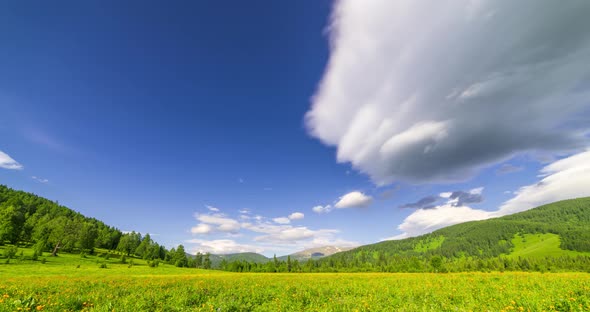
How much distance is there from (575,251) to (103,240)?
357202mm

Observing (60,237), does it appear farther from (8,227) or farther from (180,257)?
(180,257)

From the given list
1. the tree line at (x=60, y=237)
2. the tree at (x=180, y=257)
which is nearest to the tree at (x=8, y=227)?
the tree line at (x=60, y=237)

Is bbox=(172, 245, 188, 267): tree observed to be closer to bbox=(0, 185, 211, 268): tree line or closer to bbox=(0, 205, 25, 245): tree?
bbox=(0, 185, 211, 268): tree line

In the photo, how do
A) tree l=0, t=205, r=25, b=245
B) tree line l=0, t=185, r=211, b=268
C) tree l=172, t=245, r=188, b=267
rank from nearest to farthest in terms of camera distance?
tree l=0, t=205, r=25, b=245 → tree line l=0, t=185, r=211, b=268 → tree l=172, t=245, r=188, b=267

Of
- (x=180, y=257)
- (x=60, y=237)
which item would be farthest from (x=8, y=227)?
(x=180, y=257)

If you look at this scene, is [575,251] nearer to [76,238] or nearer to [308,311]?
[308,311]

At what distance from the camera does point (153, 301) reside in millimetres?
12133

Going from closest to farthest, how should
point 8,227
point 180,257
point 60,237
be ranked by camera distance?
point 8,227 < point 60,237 < point 180,257

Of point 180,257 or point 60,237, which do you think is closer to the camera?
point 60,237

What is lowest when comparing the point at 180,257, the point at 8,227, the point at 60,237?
the point at 180,257

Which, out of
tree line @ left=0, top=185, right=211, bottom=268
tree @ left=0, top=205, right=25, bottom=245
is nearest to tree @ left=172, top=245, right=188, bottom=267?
tree line @ left=0, top=185, right=211, bottom=268

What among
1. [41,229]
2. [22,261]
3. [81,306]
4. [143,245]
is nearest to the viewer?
[81,306]

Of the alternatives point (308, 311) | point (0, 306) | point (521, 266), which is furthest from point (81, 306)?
point (521, 266)

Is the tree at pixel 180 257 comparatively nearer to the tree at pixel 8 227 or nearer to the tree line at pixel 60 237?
the tree line at pixel 60 237
